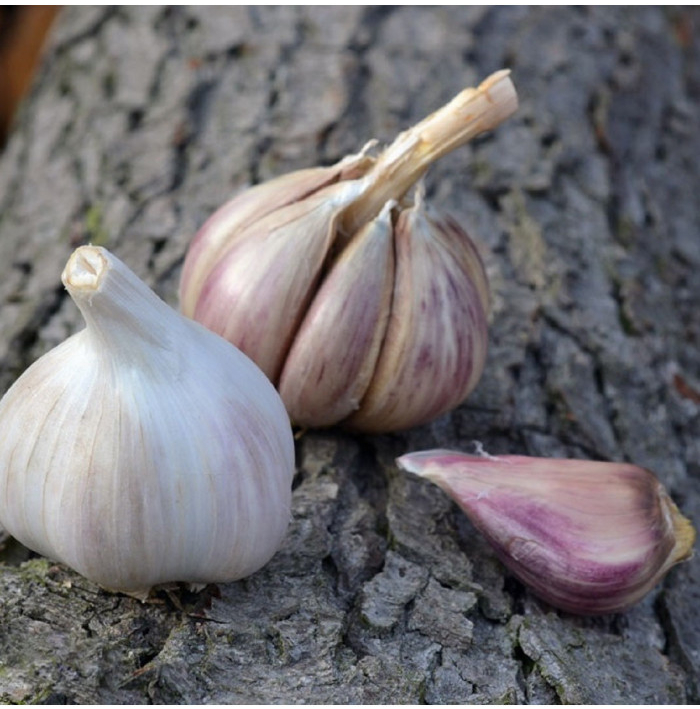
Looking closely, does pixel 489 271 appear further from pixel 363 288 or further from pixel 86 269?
pixel 86 269

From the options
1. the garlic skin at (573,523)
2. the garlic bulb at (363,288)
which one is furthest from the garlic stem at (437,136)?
the garlic skin at (573,523)

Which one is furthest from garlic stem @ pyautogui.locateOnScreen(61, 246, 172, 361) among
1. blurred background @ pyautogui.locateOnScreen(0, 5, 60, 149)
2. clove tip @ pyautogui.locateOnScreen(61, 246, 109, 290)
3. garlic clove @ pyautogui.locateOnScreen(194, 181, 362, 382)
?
blurred background @ pyautogui.locateOnScreen(0, 5, 60, 149)

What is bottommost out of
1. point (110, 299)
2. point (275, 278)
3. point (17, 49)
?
point (275, 278)

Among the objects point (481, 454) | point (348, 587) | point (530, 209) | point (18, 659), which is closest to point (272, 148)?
point (530, 209)

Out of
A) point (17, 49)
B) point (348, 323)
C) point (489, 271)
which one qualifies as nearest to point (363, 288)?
point (348, 323)

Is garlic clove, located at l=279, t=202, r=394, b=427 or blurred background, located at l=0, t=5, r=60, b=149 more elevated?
blurred background, located at l=0, t=5, r=60, b=149

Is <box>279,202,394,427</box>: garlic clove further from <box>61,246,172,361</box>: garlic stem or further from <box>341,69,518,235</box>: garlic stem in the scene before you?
<box>61,246,172,361</box>: garlic stem
